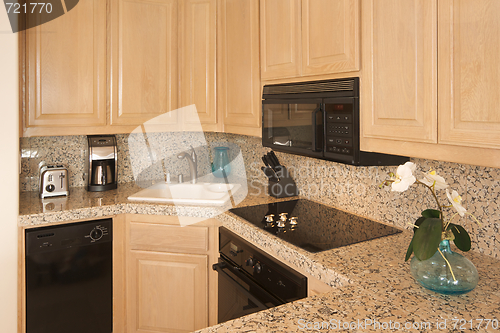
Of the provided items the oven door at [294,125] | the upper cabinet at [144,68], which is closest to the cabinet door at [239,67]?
the upper cabinet at [144,68]

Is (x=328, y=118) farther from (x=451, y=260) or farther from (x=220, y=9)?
(x=220, y=9)

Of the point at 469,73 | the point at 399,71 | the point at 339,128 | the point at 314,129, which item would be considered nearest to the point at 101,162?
the point at 314,129

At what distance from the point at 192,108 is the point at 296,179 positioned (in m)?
0.85

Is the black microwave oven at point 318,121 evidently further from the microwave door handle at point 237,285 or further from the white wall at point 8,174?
the white wall at point 8,174

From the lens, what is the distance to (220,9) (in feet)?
8.04

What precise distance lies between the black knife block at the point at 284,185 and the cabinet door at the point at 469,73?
122cm

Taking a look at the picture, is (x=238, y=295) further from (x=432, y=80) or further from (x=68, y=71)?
(x=68, y=71)

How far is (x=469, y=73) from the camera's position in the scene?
1.06m

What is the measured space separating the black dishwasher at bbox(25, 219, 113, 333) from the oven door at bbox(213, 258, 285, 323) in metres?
0.69

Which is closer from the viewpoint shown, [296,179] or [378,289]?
[378,289]

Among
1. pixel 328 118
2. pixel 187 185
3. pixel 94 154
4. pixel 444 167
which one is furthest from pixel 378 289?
pixel 94 154

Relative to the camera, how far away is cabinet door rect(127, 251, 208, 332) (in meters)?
2.14

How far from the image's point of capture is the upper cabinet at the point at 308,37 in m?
1.48

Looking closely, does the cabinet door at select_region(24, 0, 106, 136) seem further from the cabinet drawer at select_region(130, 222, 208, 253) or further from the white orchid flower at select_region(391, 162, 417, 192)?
the white orchid flower at select_region(391, 162, 417, 192)
